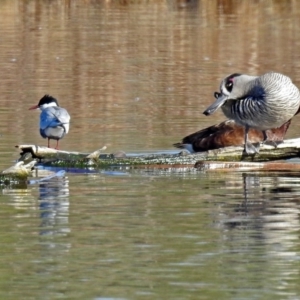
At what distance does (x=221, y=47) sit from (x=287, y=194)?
20.7 meters

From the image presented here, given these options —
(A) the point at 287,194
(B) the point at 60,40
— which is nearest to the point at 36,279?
(A) the point at 287,194

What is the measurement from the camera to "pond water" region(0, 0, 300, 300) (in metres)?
8.42

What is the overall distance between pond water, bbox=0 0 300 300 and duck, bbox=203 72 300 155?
0.87m

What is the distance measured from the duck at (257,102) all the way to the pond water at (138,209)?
2.85ft

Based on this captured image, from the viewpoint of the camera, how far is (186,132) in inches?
656

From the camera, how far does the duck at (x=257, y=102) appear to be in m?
14.0

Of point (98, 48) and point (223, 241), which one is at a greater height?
point (98, 48)

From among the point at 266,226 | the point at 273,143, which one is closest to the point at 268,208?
the point at 266,226

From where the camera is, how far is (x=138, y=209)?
11.2 metres

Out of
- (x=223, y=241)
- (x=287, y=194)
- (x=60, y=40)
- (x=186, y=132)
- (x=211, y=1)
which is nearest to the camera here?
(x=223, y=241)

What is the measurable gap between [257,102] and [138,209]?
334cm

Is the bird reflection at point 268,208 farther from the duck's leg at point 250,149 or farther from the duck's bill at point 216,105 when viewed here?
the duck's bill at point 216,105

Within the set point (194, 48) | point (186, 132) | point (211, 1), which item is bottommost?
point (186, 132)

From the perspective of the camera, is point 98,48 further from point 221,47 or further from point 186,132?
point 186,132
